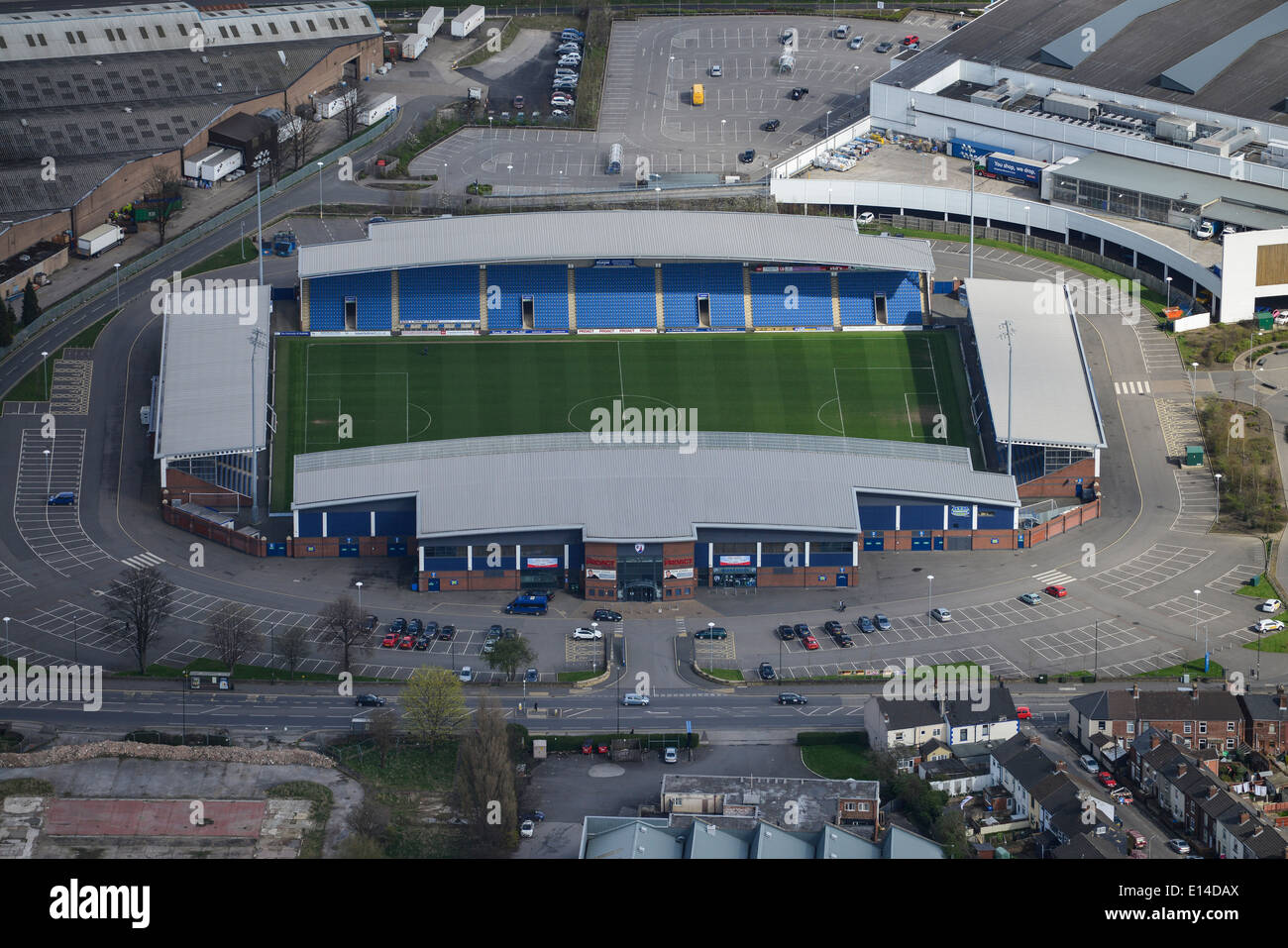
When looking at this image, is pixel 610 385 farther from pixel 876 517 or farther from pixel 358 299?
pixel 876 517

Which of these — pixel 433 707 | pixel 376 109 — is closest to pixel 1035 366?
pixel 433 707

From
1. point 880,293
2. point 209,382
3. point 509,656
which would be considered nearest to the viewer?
point 509,656

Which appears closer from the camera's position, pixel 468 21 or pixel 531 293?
pixel 531 293

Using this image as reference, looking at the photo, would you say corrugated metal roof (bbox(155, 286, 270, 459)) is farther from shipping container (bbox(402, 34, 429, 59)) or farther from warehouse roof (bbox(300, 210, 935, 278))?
shipping container (bbox(402, 34, 429, 59))

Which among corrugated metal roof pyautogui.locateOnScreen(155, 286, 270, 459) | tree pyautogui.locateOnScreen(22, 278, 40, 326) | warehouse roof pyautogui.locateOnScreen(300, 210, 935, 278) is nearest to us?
corrugated metal roof pyautogui.locateOnScreen(155, 286, 270, 459)

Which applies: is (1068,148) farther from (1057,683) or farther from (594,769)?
(594,769)

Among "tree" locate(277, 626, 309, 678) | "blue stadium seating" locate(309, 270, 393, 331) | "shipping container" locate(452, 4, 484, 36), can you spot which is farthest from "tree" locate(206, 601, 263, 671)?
"shipping container" locate(452, 4, 484, 36)

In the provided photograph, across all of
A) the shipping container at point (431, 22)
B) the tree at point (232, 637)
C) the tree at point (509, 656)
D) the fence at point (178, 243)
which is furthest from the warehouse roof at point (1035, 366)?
the shipping container at point (431, 22)
